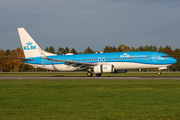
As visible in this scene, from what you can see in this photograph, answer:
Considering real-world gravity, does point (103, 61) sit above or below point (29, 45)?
below

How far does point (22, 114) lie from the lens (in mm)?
10242

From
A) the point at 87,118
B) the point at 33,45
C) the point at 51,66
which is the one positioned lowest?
the point at 87,118

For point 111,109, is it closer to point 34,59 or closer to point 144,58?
point 144,58

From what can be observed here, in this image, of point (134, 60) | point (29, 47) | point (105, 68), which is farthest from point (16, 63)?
point (134, 60)

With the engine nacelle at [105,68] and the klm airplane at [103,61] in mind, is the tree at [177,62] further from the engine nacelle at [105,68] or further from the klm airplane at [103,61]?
the engine nacelle at [105,68]

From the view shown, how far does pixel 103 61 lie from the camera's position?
40.1 meters

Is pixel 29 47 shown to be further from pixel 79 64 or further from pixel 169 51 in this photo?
pixel 169 51

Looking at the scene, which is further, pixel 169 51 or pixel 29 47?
pixel 169 51

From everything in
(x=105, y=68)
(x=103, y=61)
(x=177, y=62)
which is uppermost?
(x=177, y=62)

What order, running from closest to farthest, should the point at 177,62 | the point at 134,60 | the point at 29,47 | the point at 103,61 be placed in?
the point at 134,60 < the point at 103,61 < the point at 29,47 < the point at 177,62

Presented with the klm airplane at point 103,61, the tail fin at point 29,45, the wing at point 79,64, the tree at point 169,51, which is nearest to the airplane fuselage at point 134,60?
the klm airplane at point 103,61

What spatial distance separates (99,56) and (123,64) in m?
4.54

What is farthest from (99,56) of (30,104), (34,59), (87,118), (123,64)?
(87,118)

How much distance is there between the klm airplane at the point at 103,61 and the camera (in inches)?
1506
